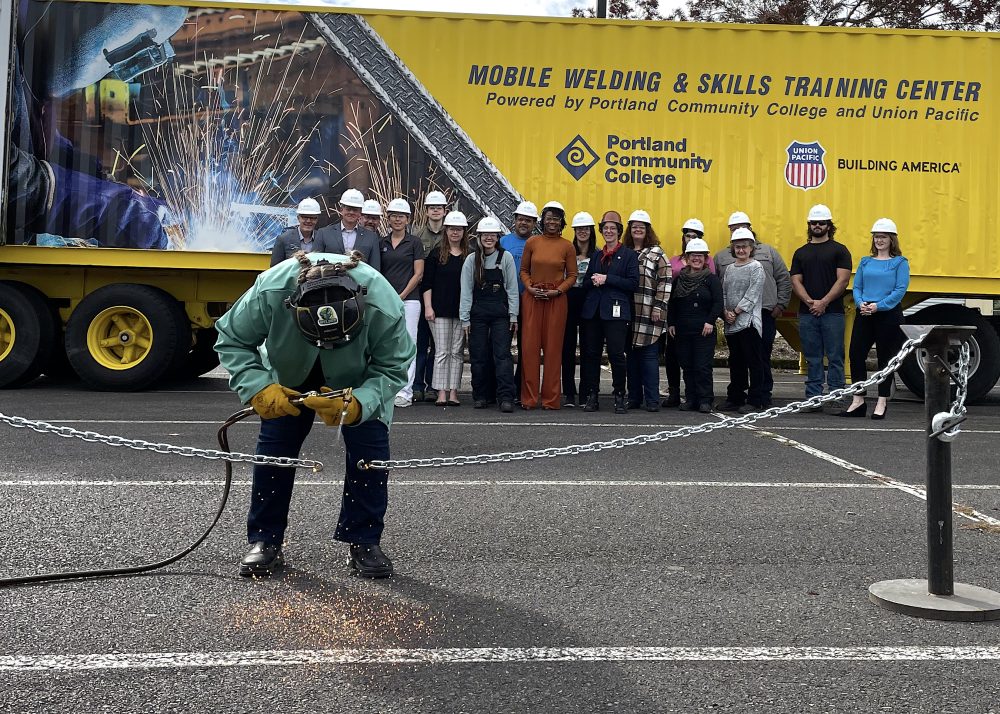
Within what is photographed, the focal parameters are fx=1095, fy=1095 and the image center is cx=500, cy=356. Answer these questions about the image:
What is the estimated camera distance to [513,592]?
4.37 m

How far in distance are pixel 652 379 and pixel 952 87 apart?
468 cm

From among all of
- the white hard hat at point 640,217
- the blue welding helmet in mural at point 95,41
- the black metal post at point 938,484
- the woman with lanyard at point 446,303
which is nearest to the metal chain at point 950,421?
the black metal post at point 938,484

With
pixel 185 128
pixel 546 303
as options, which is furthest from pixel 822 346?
pixel 185 128

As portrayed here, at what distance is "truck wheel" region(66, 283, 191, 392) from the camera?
11703 millimetres

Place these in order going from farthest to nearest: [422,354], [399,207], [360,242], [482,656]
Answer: [422,354]
[399,207]
[360,242]
[482,656]

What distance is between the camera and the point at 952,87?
38.4ft

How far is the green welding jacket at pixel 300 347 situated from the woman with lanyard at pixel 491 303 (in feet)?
19.6

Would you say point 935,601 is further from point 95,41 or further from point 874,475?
point 95,41

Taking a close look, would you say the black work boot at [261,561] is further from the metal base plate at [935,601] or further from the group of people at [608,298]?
the group of people at [608,298]

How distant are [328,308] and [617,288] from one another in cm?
669

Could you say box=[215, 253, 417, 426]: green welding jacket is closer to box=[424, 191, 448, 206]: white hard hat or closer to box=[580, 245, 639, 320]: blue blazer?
box=[580, 245, 639, 320]: blue blazer

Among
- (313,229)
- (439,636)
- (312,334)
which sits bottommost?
(439,636)

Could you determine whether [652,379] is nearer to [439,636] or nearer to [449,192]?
[449,192]

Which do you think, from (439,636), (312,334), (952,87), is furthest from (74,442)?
(952,87)
